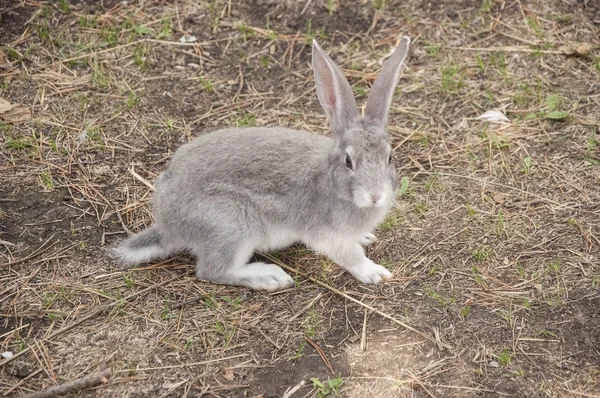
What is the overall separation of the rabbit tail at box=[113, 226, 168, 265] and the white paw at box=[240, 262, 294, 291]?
0.61 m

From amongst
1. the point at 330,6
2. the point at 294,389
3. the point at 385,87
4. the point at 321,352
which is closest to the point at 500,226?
the point at 385,87

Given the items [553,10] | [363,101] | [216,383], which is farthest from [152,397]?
[553,10]

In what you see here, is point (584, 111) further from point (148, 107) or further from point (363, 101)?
point (148, 107)

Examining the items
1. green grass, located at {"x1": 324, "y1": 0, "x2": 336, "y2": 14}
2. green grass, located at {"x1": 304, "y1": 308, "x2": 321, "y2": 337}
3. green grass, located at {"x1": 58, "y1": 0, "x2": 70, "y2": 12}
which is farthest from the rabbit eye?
green grass, located at {"x1": 58, "y1": 0, "x2": 70, "y2": 12}

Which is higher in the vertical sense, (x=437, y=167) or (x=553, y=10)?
(x=553, y=10)

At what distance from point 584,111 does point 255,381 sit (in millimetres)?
3785

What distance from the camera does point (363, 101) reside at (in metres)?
6.46

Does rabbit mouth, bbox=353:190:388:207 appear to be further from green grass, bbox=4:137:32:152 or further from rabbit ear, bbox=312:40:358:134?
green grass, bbox=4:137:32:152

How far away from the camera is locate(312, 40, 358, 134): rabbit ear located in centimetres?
463

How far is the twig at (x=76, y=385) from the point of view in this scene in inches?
156

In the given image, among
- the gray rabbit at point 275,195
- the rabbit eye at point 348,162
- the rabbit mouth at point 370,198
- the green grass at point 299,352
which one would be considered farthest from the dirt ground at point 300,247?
the rabbit eye at point 348,162

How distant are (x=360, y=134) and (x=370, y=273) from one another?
3.20 ft

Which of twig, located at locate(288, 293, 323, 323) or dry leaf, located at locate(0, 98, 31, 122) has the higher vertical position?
dry leaf, located at locate(0, 98, 31, 122)

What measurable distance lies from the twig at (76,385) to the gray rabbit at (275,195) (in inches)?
40.2
